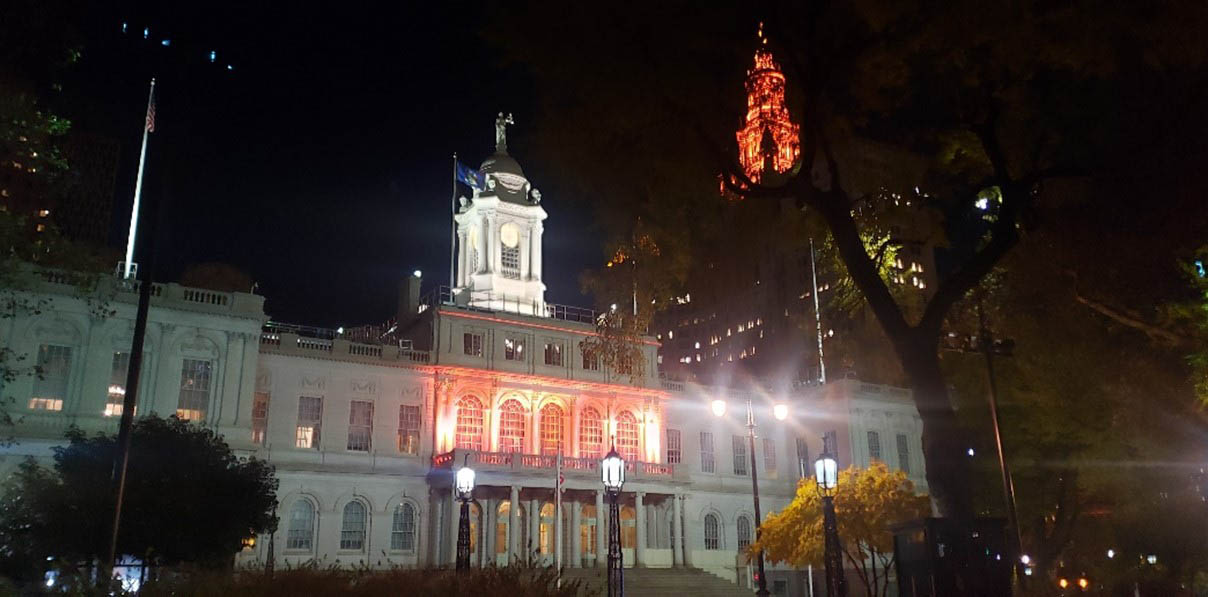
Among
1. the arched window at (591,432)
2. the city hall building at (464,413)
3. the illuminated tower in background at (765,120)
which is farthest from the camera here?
the arched window at (591,432)

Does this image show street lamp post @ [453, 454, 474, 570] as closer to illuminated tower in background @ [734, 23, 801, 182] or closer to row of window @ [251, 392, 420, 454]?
illuminated tower in background @ [734, 23, 801, 182]

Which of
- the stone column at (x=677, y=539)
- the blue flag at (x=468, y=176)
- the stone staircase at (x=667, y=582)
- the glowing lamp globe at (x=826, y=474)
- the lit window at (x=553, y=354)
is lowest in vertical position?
the stone staircase at (x=667, y=582)

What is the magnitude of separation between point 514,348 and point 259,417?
12.3m

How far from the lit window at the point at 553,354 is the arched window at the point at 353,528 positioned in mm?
11476

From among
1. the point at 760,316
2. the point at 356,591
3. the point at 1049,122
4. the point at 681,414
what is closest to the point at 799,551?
the point at 681,414

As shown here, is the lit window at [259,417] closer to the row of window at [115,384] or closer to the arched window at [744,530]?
the row of window at [115,384]

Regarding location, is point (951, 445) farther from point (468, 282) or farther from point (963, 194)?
point (468, 282)

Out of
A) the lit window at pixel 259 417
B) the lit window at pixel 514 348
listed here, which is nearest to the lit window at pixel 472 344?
the lit window at pixel 514 348

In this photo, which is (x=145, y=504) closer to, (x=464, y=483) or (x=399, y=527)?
(x=464, y=483)

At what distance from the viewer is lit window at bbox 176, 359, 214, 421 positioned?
121ft

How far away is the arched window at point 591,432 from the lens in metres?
46.9

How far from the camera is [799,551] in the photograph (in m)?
33.2

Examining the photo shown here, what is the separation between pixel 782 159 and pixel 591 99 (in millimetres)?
3199

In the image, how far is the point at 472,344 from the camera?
44.9 meters
